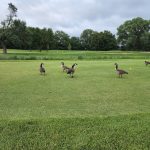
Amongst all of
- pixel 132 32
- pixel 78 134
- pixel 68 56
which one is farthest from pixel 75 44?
pixel 78 134

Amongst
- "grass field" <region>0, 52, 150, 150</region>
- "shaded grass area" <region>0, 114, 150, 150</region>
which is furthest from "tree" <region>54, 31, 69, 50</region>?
"shaded grass area" <region>0, 114, 150, 150</region>

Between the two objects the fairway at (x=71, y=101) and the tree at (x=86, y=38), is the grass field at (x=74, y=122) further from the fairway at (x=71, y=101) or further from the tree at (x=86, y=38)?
the tree at (x=86, y=38)

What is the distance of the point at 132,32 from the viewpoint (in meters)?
93.9

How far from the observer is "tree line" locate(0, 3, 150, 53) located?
2406 inches

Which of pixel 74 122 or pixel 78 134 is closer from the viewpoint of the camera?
pixel 78 134

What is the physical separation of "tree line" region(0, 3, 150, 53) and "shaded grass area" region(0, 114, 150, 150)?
2157 inches

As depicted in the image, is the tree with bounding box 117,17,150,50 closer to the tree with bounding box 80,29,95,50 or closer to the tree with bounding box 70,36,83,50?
the tree with bounding box 80,29,95,50

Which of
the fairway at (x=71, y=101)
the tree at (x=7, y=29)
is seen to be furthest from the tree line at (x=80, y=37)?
the fairway at (x=71, y=101)

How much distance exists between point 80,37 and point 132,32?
22.4 metres

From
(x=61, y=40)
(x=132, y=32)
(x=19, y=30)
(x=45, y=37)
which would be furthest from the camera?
(x=61, y=40)

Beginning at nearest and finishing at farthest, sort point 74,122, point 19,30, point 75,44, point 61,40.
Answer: point 74,122 < point 19,30 < point 61,40 < point 75,44

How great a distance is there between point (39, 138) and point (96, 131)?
1.08m

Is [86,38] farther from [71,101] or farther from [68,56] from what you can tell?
[71,101]

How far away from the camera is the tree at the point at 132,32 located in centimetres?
9162
